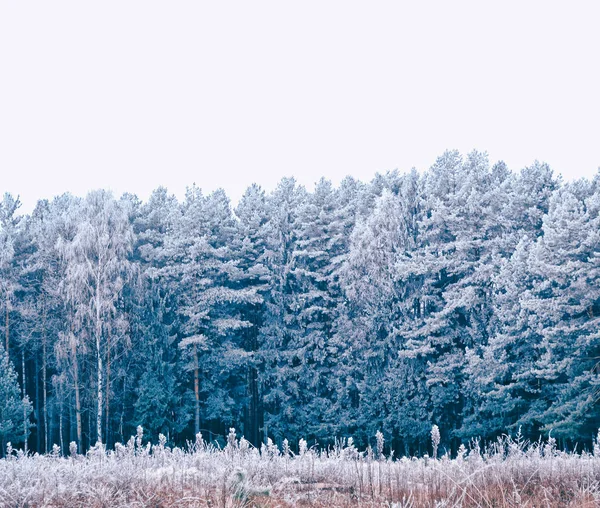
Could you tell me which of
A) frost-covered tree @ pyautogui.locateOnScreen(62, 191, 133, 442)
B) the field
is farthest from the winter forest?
the field

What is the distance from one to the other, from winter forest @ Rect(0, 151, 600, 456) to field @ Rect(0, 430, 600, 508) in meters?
14.9

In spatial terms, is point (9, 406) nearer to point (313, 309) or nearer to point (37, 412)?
point (37, 412)

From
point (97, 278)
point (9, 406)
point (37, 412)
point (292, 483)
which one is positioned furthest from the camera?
point (37, 412)

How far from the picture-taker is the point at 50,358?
29.8 m

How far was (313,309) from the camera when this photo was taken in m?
28.1

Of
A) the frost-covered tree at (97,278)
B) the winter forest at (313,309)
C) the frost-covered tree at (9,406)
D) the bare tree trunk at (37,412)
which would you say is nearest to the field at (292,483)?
the winter forest at (313,309)

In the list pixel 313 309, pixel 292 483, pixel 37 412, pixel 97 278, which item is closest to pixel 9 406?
pixel 97 278

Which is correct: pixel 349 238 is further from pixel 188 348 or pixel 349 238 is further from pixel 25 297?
pixel 25 297

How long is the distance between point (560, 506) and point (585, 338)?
15.6m

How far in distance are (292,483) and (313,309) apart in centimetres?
2159

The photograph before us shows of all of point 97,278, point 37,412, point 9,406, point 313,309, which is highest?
point 97,278

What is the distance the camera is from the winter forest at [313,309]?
72.1 feet

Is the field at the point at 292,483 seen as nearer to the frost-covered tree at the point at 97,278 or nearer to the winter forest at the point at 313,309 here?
the winter forest at the point at 313,309

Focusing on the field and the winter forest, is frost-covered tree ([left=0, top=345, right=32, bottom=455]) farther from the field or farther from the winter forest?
the field
